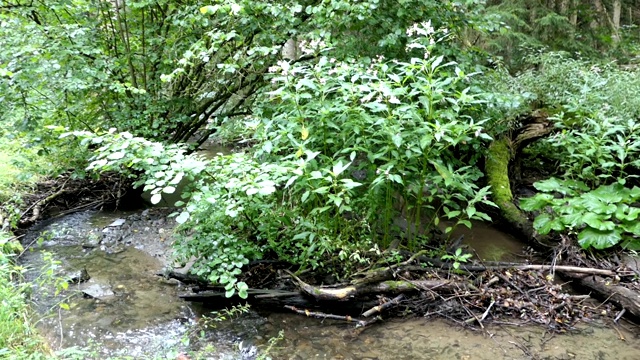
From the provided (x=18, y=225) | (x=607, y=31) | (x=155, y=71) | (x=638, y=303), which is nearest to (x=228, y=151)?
(x=155, y=71)

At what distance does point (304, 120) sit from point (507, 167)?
4.32m

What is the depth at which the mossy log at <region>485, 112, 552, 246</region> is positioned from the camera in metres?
6.01

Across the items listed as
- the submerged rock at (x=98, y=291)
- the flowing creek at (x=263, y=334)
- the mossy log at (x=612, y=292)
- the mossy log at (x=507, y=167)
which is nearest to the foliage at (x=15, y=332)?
the flowing creek at (x=263, y=334)

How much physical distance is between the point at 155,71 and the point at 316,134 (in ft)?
11.1

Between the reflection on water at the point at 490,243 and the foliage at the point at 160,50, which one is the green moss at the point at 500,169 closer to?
the reflection on water at the point at 490,243

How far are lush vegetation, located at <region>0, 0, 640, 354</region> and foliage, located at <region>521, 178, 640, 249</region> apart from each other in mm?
21

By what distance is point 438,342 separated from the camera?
12.6 ft

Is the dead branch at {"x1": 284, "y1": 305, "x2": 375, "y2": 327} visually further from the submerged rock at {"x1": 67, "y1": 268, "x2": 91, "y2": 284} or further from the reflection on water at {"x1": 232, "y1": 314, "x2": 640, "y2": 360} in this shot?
the submerged rock at {"x1": 67, "y1": 268, "x2": 91, "y2": 284}

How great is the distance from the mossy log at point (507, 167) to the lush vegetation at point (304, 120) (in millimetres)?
219

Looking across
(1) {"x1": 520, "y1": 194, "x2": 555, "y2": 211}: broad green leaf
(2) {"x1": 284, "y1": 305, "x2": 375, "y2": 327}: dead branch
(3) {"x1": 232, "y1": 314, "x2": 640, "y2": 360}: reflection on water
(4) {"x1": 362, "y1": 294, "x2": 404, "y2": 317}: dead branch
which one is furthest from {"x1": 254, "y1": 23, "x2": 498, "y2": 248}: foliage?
(1) {"x1": 520, "y1": 194, "x2": 555, "y2": 211}: broad green leaf

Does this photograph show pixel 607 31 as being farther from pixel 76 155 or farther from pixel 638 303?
pixel 76 155

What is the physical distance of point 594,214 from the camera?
4.88 meters

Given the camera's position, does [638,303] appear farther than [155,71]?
No

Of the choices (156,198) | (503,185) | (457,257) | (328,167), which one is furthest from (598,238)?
(156,198)
